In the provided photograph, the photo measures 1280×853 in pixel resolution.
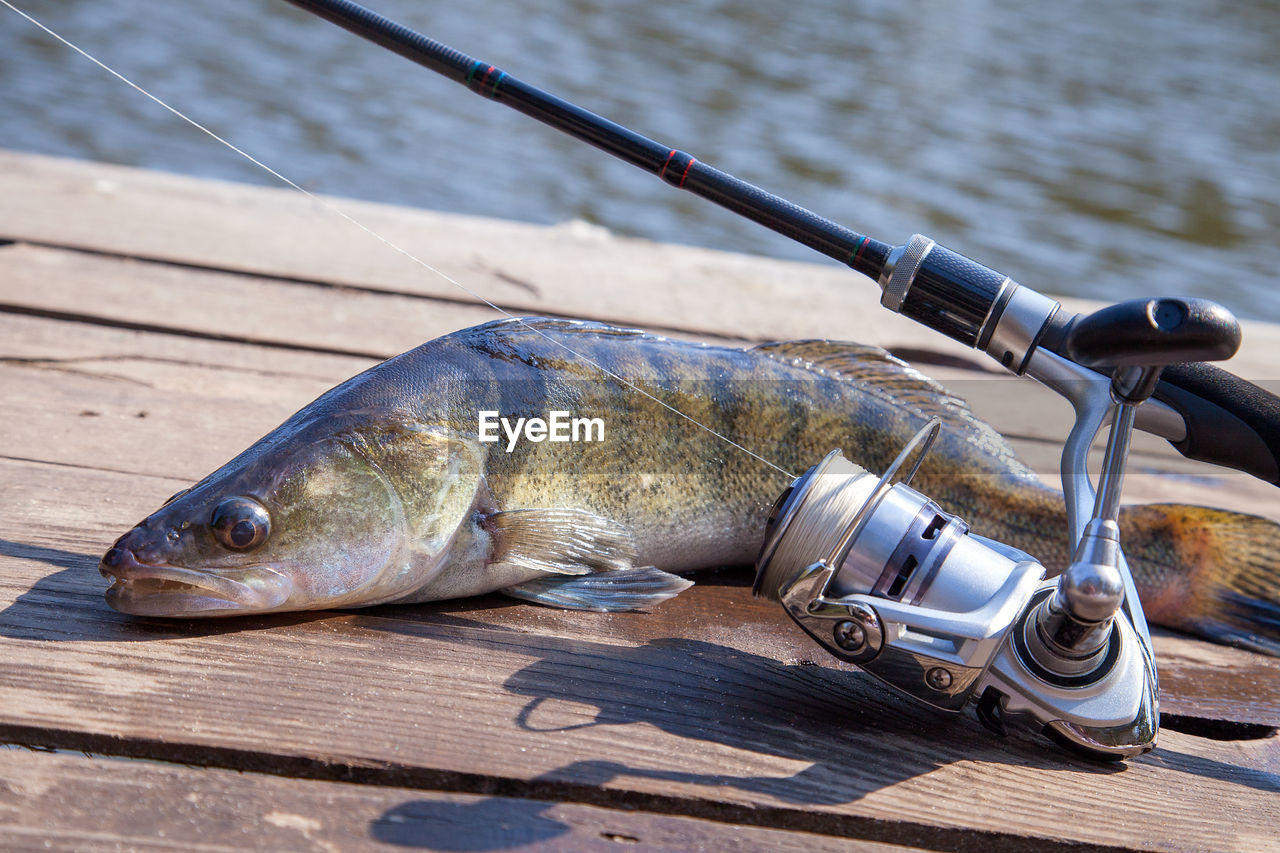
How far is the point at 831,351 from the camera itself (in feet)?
7.68

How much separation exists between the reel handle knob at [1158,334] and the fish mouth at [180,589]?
3.95 feet

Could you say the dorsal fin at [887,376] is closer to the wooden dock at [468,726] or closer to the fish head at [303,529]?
the wooden dock at [468,726]

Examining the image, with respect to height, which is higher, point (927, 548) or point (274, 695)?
point (927, 548)

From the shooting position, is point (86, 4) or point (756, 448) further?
point (86, 4)

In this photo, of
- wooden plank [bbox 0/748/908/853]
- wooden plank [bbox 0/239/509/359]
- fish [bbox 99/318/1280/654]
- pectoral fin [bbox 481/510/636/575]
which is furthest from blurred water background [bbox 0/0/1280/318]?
wooden plank [bbox 0/748/908/853]

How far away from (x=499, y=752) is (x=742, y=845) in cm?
33

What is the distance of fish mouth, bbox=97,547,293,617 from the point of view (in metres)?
1.72

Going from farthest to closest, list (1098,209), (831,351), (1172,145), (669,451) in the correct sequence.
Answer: (1172,145) < (1098,209) < (831,351) < (669,451)

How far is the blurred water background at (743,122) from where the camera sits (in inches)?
345

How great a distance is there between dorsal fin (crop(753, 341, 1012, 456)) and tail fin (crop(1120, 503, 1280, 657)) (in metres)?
0.31

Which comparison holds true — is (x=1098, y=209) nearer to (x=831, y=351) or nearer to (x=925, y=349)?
(x=925, y=349)

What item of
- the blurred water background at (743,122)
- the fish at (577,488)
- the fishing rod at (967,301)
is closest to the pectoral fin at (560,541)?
the fish at (577,488)

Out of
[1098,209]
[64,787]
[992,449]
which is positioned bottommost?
[64,787]

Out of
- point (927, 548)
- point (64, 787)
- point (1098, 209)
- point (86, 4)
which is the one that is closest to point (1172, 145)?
point (1098, 209)
